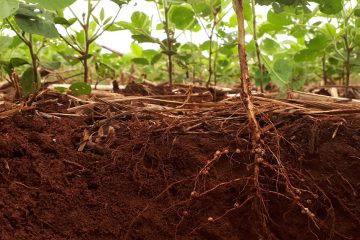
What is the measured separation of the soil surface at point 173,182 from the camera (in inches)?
48.1

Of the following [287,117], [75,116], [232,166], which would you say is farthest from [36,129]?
[287,117]

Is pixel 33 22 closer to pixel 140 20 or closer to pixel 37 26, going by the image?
pixel 37 26

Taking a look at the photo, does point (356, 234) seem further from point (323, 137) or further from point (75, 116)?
point (75, 116)

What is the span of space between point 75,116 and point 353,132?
36.7 inches

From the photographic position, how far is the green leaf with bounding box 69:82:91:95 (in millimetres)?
1792

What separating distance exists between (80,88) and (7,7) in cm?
51

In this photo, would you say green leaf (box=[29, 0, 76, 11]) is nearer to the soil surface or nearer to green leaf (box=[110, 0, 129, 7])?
the soil surface

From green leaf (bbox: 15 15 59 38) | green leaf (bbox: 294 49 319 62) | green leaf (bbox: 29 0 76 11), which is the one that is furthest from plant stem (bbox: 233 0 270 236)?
green leaf (bbox: 294 49 319 62)

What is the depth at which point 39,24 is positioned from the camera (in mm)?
1757

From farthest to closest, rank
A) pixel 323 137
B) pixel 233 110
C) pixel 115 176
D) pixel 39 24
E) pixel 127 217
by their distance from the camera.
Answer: pixel 39 24
pixel 233 110
pixel 323 137
pixel 115 176
pixel 127 217

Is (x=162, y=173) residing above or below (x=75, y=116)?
below

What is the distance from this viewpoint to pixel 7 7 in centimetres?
135

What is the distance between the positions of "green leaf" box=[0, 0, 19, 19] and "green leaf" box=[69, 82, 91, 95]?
48 cm

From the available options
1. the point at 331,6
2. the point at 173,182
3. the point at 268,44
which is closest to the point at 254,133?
the point at 173,182
